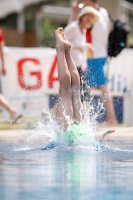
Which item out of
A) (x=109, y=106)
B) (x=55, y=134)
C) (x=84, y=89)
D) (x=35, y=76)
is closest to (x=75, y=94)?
(x=55, y=134)

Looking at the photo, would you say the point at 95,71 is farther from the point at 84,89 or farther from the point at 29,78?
the point at 29,78

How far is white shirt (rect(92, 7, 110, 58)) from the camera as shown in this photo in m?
12.6

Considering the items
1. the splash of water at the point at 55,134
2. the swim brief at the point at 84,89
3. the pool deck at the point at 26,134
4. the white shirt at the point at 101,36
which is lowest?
the pool deck at the point at 26,134

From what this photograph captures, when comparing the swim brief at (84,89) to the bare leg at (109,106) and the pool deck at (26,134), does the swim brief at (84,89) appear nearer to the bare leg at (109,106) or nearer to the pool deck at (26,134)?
the pool deck at (26,134)

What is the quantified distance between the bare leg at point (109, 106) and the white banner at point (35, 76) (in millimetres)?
1121

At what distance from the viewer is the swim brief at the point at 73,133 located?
8.90 m

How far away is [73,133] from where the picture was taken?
29.2 ft

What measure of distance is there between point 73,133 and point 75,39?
3.07 m

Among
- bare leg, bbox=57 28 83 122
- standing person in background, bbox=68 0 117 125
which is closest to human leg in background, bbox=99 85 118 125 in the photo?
standing person in background, bbox=68 0 117 125

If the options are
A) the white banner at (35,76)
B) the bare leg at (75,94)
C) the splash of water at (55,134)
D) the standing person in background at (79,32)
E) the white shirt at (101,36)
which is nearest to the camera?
the splash of water at (55,134)

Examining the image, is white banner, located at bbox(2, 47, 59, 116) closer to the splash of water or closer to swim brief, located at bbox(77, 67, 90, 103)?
swim brief, located at bbox(77, 67, 90, 103)

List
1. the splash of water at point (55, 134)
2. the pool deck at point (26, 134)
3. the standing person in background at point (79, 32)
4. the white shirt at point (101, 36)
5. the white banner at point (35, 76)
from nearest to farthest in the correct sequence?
the splash of water at point (55, 134)
the pool deck at point (26, 134)
the standing person in background at point (79, 32)
the white shirt at point (101, 36)
the white banner at point (35, 76)

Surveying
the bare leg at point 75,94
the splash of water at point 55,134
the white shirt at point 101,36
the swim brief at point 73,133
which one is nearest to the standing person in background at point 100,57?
the white shirt at point 101,36

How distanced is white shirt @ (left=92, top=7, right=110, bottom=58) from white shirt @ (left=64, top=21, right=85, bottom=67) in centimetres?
88
